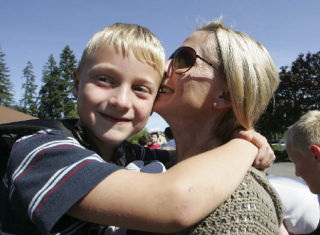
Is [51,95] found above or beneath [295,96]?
beneath

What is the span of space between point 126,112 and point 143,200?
81 centimetres

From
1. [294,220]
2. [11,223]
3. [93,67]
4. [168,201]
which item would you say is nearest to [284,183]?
[294,220]

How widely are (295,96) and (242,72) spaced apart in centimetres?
2884

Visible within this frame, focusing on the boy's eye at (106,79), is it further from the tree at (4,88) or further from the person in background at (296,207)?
the tree at (4,88)

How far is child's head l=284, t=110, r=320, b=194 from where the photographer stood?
309cm

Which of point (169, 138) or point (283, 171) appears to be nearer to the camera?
point (169, 138)

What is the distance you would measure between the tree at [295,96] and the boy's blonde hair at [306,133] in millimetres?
23717

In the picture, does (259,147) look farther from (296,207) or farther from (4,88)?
(4,88)

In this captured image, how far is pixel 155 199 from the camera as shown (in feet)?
3.42

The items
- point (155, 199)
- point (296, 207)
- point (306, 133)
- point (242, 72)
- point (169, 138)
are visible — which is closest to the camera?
point (155, 199)

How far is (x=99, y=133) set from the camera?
5.62 feet

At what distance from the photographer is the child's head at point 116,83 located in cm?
170

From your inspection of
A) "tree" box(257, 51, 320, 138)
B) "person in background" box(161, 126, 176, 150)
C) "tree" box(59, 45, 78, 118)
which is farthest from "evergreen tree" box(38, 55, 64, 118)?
"person in background" box(161, 126, 176, 150)

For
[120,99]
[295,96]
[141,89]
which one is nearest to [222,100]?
[141,89]
